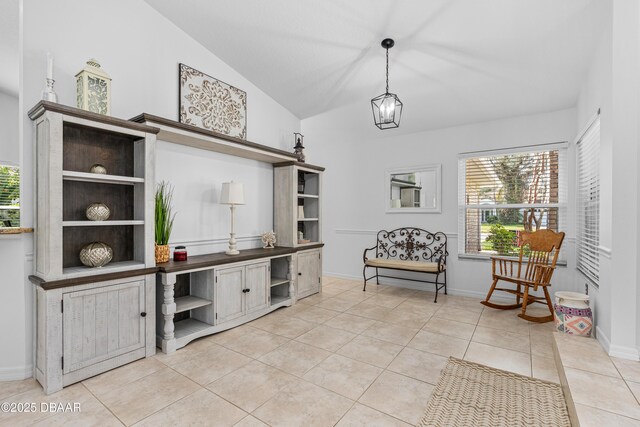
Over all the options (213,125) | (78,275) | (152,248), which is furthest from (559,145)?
(78,275)

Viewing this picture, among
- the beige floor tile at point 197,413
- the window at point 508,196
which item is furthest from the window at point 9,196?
the window at point 508,196

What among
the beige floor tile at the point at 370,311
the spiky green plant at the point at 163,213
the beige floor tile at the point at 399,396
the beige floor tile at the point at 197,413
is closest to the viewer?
the beige floor tile at the point at 197,413

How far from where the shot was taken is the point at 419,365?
8.05 ft

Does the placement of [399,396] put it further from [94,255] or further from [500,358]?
[94,255]

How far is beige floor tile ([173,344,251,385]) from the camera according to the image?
2.28 m

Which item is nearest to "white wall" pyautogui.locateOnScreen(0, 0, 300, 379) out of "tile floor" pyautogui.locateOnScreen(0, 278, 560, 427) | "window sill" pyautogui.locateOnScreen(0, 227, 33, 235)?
"window sill" pyautogui.locateOnScreen(0, 227, 33, 235)

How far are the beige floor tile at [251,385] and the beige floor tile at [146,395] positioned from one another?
0.21 m

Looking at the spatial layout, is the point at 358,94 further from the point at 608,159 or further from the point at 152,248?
the point at 152,248

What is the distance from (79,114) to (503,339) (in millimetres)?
4077

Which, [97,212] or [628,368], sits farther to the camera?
[97,212]

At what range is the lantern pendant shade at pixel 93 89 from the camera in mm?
2354

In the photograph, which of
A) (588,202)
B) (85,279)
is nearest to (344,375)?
(85,279)

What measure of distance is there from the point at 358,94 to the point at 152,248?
320 cm

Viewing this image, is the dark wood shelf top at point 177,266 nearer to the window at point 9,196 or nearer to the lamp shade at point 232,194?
the window at point 9,196
